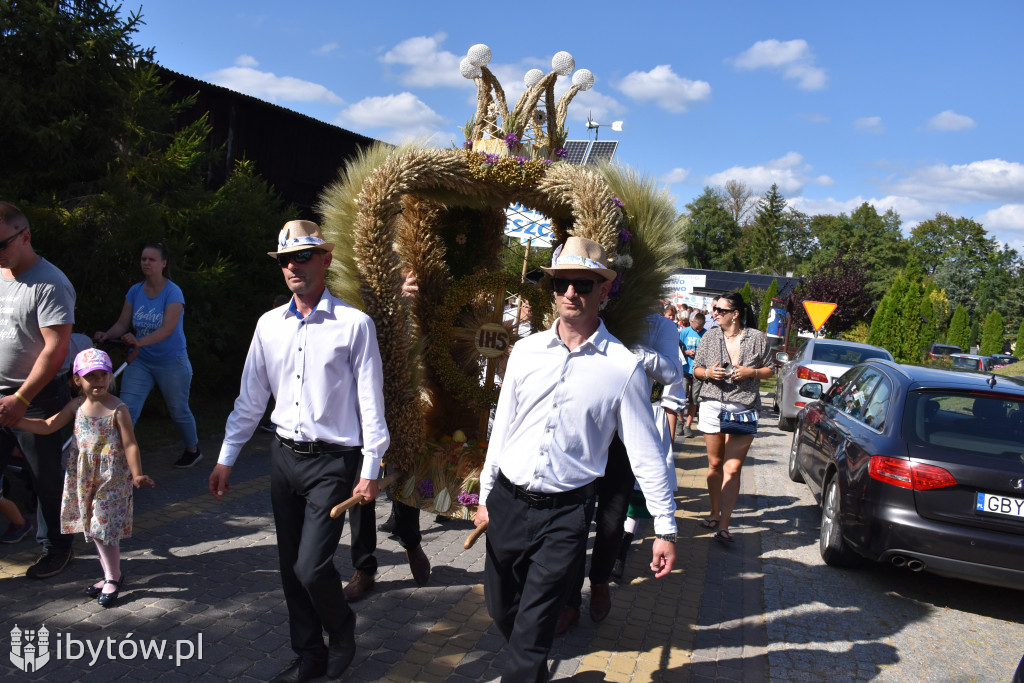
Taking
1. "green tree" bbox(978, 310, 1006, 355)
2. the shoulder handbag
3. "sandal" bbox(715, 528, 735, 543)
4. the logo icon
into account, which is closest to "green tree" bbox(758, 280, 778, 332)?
"green tree" bbox(978, 310, 1006, 355)

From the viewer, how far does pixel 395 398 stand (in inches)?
188

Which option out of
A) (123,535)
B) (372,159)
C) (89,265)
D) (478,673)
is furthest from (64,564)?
(89,265)

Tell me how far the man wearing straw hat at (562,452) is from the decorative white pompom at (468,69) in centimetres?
248

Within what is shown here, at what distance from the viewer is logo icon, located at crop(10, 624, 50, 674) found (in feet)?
11.6

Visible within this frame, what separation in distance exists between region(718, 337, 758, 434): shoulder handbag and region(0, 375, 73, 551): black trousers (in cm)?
466

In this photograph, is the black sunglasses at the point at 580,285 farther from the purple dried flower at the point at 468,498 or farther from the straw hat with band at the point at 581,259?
the purple dried flower at the point at 468,498

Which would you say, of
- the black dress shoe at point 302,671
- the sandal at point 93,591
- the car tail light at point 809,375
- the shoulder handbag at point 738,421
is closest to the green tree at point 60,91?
the sandal at point 93,591

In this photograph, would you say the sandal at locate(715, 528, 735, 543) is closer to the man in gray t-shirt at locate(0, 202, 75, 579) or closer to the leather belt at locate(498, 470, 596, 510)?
the leather belt at locate(498, 470, 596, 510)

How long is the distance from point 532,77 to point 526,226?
4.51ft

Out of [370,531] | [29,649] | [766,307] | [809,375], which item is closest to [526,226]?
[370,531]

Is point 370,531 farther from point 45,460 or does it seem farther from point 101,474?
point 45,460

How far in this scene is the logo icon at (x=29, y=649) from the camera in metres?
3.53

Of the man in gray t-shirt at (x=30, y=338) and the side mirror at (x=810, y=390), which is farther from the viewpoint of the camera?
the side mirror at (x=810, y=390)

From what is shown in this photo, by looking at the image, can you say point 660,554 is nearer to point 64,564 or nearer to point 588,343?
point 588,343
